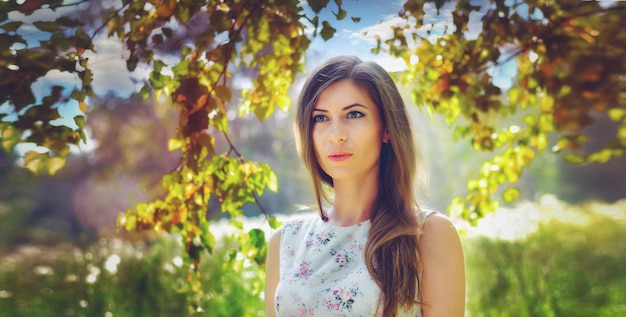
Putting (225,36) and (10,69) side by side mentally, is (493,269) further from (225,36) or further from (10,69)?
(10,69)

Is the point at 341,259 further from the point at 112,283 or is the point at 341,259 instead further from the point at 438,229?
the point at 112,283

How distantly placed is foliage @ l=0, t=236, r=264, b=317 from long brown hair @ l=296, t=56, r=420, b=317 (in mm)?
1338

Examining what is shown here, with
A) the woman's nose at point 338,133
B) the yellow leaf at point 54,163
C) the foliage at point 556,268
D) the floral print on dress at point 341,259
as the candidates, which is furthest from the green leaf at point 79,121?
the foliage at point 556,268

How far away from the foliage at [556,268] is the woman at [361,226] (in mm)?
1736

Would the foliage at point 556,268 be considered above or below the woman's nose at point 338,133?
below

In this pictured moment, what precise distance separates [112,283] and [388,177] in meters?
1.84

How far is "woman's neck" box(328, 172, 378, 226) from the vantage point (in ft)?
6.63

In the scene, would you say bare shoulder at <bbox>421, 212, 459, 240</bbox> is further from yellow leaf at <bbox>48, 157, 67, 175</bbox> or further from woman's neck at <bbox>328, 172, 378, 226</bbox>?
yellow leaf at <bbox>48, 157, 67, 175</bbox>

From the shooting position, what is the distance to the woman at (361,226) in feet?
5.80

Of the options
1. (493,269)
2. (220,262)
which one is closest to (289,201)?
(220,262)

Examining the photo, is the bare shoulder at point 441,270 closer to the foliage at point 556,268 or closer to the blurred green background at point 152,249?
the blurred green background at point 152,249

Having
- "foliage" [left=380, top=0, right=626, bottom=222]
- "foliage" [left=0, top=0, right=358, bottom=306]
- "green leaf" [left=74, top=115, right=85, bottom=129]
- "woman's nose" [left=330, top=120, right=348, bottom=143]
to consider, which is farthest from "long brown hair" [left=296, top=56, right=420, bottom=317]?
"green leaf" [left=74, top=115, right=85, bottom=129]

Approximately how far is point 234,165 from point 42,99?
73 centimetres

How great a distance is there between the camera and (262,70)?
2363mm
